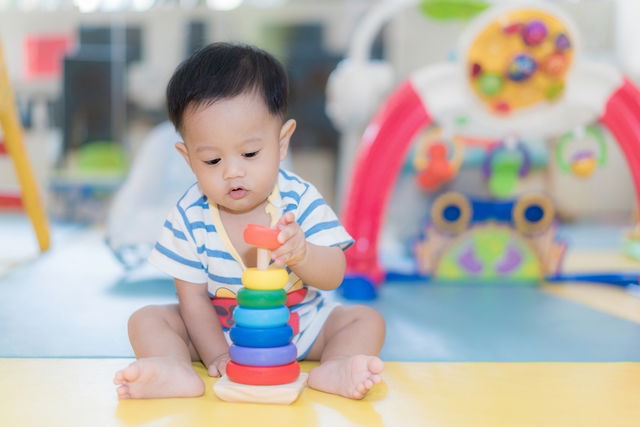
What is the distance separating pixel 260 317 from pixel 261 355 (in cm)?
4

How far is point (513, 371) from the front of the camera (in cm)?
98

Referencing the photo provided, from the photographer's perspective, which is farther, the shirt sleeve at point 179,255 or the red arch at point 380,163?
the red arch at point 380,163

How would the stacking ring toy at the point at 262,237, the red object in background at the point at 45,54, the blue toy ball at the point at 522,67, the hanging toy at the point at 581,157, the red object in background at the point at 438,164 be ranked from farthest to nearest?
the red object in background at the point at 45,54 → the red object in background at the point at 438,164 → the hanging toy at the point at 581,157 → the blue toy ball at the point at 522,67 → the stacking ring toy at the point at 262,237

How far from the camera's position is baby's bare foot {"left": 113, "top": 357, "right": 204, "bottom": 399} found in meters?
0.80

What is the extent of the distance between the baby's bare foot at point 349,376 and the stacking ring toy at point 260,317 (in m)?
0.10

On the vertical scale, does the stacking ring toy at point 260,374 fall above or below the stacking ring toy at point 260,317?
below

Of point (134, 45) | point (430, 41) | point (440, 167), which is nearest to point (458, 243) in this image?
point (440, 167)

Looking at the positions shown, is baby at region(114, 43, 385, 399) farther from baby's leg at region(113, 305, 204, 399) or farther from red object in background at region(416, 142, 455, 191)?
red object in background at region(416, 142, 455, 191)

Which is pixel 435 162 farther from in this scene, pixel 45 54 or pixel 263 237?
pixel 45 54

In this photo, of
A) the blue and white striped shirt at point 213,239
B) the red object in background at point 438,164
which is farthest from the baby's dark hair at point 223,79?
the red object in background at point 438,164

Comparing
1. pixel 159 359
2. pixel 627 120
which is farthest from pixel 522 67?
pixel 159 359

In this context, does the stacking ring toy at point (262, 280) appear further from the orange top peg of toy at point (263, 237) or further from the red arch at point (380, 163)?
the red arch at point (380, 163)

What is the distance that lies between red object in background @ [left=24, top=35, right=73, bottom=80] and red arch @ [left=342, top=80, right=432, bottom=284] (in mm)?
1624

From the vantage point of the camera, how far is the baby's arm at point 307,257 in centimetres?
78
